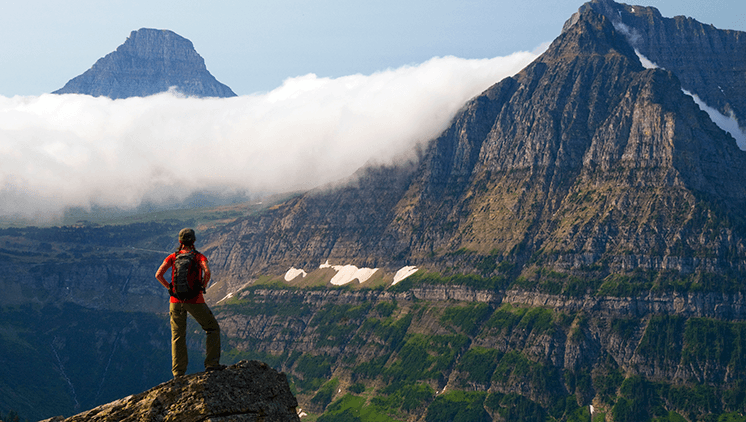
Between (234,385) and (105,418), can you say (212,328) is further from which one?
(105,418)

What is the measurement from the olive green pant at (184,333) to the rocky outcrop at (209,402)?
42.9 inches

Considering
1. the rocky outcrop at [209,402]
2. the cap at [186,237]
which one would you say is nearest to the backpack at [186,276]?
the cap at [186,237]

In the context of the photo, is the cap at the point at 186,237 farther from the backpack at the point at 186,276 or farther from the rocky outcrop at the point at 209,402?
the rocky outcrop at the point at 209,402

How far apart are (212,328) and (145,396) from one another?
4.11 metres

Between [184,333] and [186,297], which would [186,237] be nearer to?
[186,297]

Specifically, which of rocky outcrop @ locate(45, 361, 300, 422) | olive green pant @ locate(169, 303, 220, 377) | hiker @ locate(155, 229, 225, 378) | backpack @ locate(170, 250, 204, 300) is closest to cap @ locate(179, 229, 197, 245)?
hiker @ locate(155, 229, 225, 378)

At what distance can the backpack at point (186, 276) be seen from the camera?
31.6 m

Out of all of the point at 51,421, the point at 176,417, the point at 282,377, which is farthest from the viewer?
the point at 282,377

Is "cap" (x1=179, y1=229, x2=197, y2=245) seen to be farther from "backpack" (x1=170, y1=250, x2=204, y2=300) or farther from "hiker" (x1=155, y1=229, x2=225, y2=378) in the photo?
"backpack" (x1=170, y1=250, x2=204, y2=300)

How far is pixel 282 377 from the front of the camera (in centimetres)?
3425

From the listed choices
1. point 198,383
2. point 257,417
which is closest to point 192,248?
point 198,383

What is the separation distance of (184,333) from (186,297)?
6.16ft

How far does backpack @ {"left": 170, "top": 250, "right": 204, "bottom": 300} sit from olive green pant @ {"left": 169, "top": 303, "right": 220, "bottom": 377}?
1.83 ft

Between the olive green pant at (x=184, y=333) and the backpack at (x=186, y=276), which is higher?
the backpack at (x=186, y=276)
